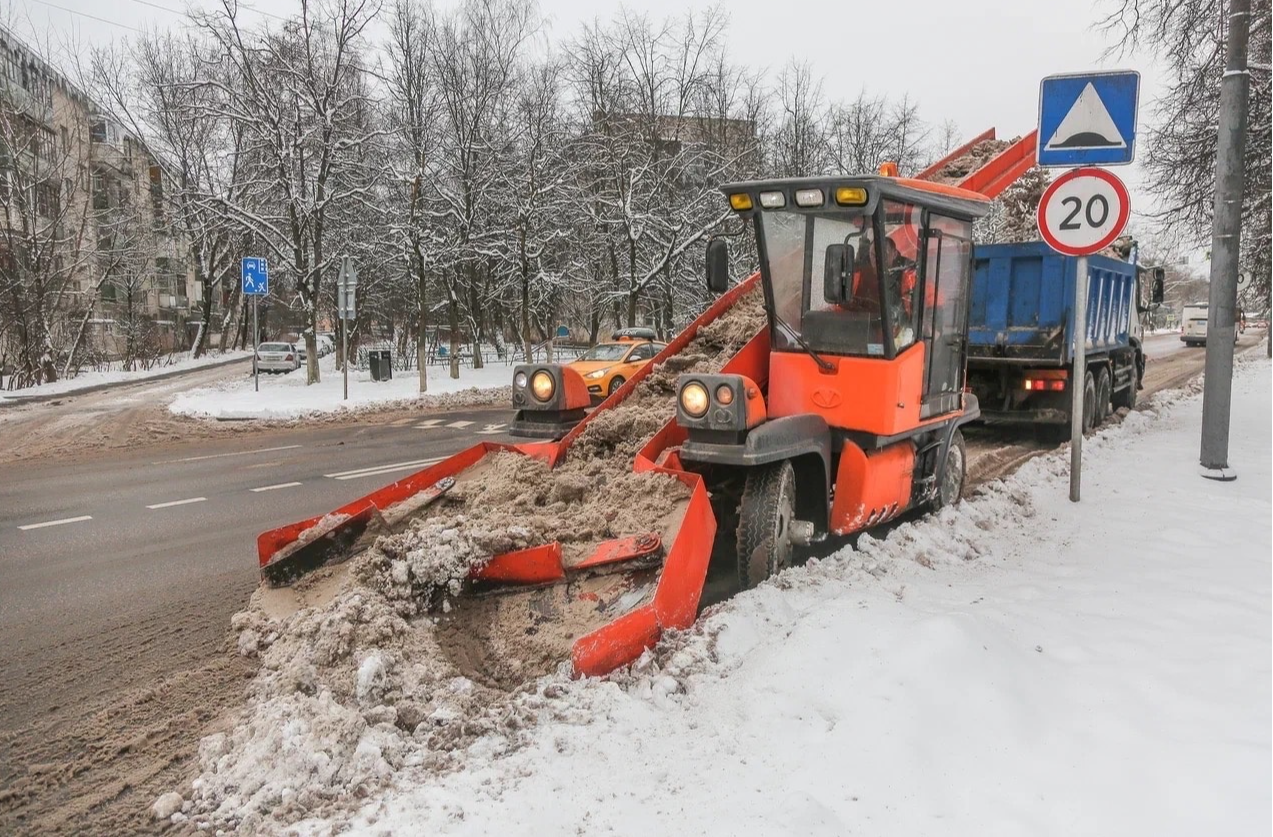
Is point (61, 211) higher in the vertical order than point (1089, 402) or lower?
higher

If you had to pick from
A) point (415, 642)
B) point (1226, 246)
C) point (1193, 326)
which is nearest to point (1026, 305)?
point (1226, 246)

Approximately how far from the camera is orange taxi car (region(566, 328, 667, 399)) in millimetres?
17000

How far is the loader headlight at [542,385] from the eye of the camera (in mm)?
5926

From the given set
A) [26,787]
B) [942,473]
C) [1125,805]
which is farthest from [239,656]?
[942,473]

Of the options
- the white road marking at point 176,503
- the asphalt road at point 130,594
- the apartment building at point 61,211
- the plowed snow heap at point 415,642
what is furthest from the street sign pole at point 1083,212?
the apartment building at point 61,211

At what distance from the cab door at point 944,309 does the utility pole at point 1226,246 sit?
2839mm

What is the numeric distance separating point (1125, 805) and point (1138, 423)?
11.3m

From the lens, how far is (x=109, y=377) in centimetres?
2816

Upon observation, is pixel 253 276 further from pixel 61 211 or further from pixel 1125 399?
pixel 1125 399

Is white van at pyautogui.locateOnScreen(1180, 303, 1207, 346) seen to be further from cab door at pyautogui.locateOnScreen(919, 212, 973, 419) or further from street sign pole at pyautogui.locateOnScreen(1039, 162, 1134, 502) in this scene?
cab door at pyautogui.locateOnScreen(919, 212, 973, 419)

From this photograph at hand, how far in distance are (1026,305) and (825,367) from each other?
7.35 m

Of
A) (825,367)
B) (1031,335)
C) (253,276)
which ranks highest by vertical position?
(253,276)

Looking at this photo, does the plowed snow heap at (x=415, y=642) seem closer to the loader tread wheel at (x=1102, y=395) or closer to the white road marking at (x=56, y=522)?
the white road marking at (x=56, y=522)

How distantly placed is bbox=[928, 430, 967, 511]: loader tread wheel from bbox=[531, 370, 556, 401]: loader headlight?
339 centimetres
